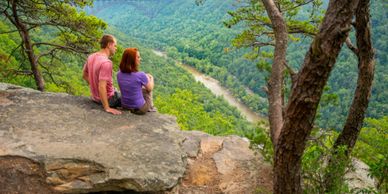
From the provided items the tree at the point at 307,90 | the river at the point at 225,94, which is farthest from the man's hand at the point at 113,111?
the river at the point at 225,94

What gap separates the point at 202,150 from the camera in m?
6.35

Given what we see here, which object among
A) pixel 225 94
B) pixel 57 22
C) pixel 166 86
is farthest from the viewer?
pixel 225 94

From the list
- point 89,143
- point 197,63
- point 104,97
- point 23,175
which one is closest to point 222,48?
point 197,63

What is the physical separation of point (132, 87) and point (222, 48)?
69.7 m

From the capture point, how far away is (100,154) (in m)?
4.21

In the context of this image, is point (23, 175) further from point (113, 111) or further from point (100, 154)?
point (113, 111)

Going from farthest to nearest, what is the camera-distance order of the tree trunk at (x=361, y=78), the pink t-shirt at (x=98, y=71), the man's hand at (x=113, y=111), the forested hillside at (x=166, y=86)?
the forested hillside at (x=166, y=86) → the man's hand at (x=113, y=111) → the pink t-shirt at (x=98, y=71) → the tree trunk at (x=361, y=78)

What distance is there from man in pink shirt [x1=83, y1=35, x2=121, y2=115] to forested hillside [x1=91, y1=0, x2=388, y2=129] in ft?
7.77

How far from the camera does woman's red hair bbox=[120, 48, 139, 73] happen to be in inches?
204

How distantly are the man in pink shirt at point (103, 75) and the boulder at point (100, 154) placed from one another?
0.21 m

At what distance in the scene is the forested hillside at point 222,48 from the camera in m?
37.0

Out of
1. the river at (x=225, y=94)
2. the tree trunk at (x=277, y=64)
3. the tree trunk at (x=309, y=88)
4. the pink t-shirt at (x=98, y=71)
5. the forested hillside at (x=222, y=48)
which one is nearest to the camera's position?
the tree trunk at (x=309, y=88)

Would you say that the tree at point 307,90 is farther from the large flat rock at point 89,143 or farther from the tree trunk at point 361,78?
the large flat rock at point 89,143

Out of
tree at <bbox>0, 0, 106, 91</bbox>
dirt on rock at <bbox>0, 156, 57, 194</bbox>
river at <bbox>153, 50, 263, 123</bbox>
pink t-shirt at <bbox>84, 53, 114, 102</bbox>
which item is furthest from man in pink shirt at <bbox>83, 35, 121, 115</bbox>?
river at <bbox>153, 50, 263, 123</bbox>
